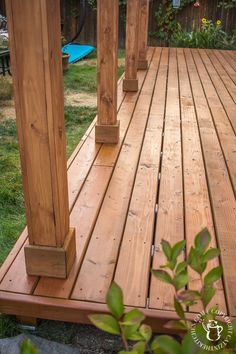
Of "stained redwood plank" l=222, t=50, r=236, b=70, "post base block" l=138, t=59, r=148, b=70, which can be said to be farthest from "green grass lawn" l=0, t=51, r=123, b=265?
"stained redwood plank" l=222, t=50, r=236, b=70

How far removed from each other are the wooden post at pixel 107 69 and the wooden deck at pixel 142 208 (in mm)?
114

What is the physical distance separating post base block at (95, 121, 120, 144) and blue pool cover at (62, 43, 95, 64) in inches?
187

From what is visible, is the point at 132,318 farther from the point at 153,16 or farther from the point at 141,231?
the point at 153,16

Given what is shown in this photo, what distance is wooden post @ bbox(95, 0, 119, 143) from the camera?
2566mm

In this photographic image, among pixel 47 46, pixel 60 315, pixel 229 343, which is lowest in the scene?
pixel 60 315

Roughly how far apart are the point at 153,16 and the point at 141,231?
27.8ft

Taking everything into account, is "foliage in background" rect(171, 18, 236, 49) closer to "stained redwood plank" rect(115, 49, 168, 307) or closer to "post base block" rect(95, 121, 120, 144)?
"stained redwood plank" rect(115, 49, 168, 307)

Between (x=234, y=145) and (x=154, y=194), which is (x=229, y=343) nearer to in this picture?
(x=154, y=194)

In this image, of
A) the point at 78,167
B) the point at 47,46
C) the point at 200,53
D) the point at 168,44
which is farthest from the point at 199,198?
the point at 168,44

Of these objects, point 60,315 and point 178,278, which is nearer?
point 178,278

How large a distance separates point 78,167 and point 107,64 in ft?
2.36

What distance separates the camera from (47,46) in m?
1.23

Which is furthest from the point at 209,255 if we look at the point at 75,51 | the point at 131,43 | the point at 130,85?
the point at 75,51

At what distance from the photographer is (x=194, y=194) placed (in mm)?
2264
